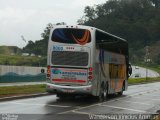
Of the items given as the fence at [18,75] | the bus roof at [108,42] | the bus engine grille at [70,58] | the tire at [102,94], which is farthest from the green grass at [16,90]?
the fence at [18,75]

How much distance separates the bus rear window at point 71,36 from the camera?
958 inches

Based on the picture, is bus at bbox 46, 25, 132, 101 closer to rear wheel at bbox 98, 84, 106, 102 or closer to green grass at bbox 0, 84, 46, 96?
rear wheel at bbox 98, 84, 106, 102

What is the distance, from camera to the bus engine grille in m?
24.3

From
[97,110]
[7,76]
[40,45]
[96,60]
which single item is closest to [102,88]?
[96,60]

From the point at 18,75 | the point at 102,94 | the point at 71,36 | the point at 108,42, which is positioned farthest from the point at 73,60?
the point at 18,75

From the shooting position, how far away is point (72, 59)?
80.0 ft

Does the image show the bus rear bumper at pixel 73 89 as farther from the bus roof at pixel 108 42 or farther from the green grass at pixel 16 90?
the green grass at pixel 16 90

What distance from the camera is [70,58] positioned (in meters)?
24.4

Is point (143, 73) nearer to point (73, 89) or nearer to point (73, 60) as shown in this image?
point (73, 60)

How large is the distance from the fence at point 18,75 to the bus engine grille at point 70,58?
29480 millimetres

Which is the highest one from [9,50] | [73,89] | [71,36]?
[9,50]

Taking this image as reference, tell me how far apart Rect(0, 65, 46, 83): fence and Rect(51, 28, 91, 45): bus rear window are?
2940 centimetres

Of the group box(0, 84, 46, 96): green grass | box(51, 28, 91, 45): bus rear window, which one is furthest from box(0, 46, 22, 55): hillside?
box(51, 28, 91, 45): bus rear window

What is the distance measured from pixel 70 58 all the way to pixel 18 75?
1304 inches
